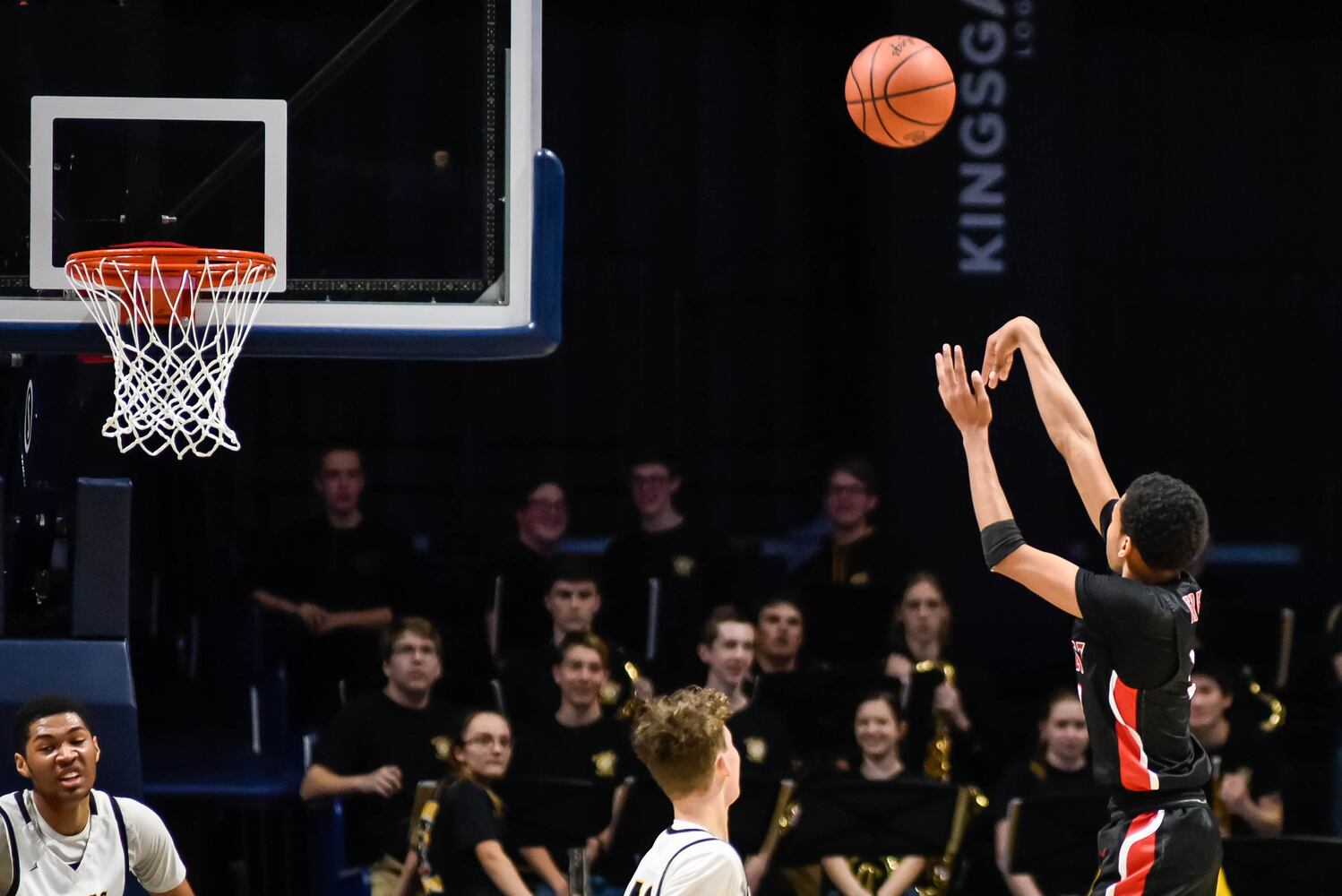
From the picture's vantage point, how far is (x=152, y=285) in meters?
5.13

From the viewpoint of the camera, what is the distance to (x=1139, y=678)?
3533 mm

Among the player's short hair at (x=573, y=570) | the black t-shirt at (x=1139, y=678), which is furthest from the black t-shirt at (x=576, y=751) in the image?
the black t-shirt at (x=1139, y=678)

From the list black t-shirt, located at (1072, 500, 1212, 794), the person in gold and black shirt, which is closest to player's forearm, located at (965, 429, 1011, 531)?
black t-shirt, located at (1072, 500, 1212, 794)

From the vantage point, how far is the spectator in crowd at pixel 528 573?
8055 millimetres

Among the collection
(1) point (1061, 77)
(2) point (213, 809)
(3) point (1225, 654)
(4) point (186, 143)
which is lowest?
(2) point (213, 809)

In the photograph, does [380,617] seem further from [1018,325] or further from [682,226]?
[1018,325]

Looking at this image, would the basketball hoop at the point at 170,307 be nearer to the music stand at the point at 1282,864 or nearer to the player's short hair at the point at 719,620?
the player's short hair at the point at 719,620

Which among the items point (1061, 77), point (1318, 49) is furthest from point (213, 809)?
point (1318, 49)

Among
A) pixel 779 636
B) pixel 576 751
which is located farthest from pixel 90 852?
pixel 779 636

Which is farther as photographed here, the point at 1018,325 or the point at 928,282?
the point at 928,282

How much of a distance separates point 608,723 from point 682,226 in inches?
176

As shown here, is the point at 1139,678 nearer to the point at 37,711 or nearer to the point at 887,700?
the point at 37,711

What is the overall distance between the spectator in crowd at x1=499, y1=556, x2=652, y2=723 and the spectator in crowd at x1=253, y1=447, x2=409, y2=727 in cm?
66

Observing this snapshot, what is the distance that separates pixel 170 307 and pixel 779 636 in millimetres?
3125
